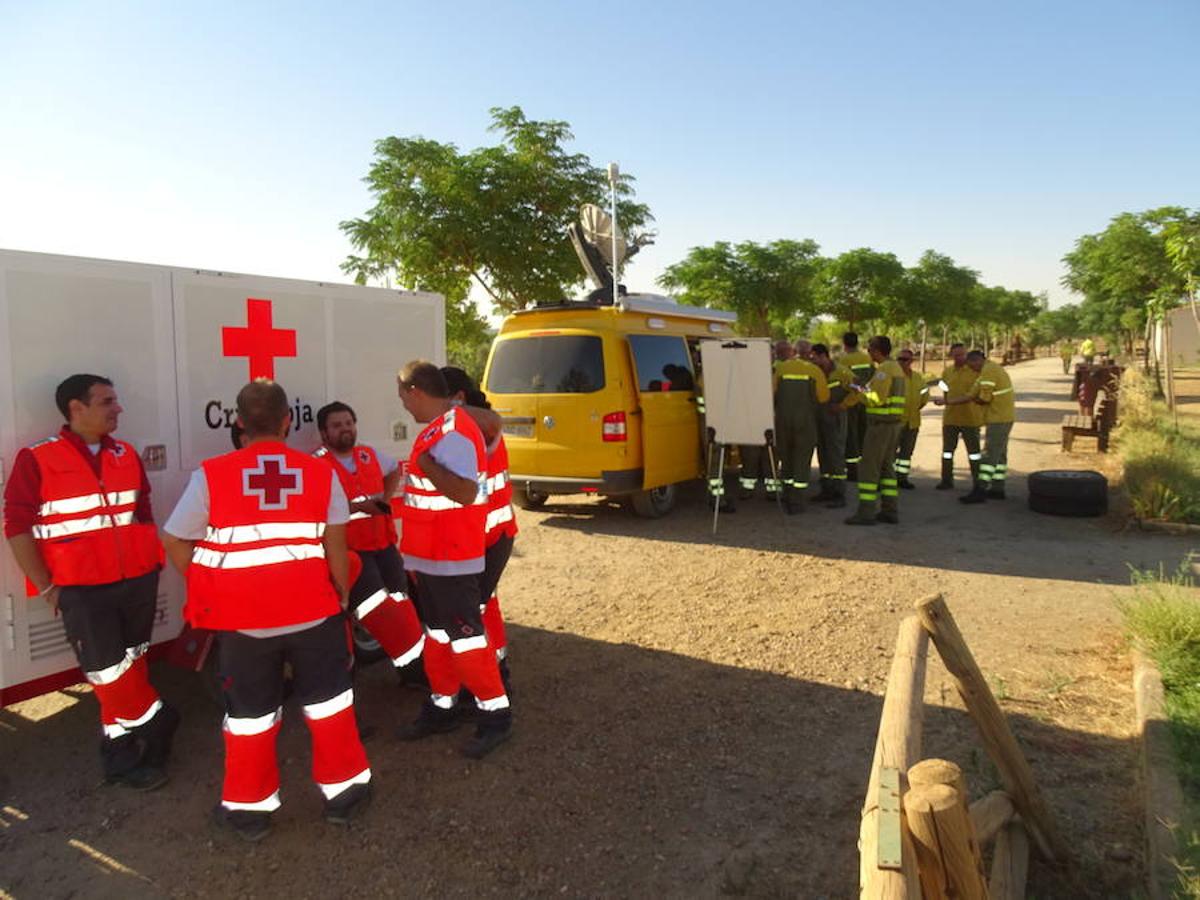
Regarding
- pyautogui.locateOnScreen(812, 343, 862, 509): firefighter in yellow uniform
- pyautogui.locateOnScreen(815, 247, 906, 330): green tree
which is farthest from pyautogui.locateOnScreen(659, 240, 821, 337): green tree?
pyautogui.locateOnScreen(812, 343, 862, 509): firefighter in yellow uniform

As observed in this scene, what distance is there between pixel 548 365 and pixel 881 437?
11.2 feet

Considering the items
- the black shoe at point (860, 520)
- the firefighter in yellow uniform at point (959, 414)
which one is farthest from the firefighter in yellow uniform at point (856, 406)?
the black shoe at point (860, 520)

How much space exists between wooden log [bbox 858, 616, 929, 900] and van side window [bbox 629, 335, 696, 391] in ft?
17.4

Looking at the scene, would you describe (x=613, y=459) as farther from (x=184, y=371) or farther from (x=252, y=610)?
(x=252, y=610)

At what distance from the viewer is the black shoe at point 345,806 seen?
3006 millimetres

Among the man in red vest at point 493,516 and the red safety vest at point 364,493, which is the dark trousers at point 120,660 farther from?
the man in red vest at point 493,516

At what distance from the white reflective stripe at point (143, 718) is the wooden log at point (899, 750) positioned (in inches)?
117

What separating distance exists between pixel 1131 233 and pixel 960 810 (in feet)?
73.3

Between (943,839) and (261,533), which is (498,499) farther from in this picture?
(943,839)

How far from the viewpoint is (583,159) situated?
43.1 ft

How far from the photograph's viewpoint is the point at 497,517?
385 cm

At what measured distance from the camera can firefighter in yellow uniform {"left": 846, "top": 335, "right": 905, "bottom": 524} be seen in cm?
765

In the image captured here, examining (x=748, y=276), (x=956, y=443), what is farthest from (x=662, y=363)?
(x=748, y=276)

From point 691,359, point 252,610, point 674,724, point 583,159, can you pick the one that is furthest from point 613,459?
point 583,159
